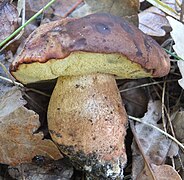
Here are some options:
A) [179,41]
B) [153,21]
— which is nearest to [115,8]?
[153,21]

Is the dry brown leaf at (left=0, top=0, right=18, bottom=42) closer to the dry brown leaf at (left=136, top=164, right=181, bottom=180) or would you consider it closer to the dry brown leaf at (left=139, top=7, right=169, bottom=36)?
the dry brown leaf at (left=139, top=7, right=169, bottom=36)

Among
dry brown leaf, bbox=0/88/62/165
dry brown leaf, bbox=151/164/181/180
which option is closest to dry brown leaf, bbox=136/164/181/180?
dry brown leaf, bbox=151/164/181/180

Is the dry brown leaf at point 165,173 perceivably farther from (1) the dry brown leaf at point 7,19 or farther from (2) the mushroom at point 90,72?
(1) the dry brown leaf at point 7,19

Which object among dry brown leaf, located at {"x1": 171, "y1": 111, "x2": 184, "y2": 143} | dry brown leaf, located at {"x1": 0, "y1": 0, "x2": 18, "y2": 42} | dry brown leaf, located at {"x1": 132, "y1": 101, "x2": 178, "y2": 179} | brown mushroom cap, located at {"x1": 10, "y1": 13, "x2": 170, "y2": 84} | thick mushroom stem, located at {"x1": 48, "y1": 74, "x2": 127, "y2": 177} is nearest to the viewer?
brown mushroom cap, located at {"x1": 10, "y1": 13, "x2": 170, "y2": 84}

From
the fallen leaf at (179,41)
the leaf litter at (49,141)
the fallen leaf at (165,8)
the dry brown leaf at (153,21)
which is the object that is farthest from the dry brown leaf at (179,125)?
the fallen leaf at (165,8)

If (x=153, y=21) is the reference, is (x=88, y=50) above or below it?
above

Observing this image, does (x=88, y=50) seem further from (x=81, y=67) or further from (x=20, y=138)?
(x=20, y=138)

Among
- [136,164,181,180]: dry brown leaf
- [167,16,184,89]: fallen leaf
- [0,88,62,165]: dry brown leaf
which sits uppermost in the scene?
[167,16,184,89]: fallen leaf

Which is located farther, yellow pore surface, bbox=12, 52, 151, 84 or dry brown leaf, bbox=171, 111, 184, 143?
dry brown leaf, bbox=171, 111, 184, 143
